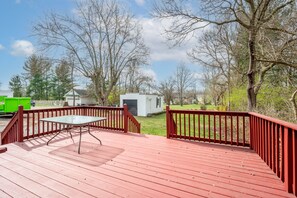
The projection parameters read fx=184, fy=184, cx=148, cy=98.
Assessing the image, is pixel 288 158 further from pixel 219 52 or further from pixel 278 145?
pixel 219 52

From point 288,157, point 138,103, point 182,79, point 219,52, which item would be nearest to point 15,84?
point 138,103

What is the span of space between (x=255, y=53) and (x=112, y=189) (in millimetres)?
7281

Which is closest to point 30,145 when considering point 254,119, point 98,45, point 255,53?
point 254,119

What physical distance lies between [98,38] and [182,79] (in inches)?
810

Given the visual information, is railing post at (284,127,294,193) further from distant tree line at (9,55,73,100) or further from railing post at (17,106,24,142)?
distant tree line at (9,55,73,100)

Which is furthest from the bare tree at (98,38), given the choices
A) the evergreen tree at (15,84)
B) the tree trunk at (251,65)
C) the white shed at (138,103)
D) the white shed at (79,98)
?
the evergreen tree at (15,84)

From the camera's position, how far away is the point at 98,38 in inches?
655

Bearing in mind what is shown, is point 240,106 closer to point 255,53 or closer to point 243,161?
point 255,53

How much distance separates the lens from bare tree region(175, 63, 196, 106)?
3332cm

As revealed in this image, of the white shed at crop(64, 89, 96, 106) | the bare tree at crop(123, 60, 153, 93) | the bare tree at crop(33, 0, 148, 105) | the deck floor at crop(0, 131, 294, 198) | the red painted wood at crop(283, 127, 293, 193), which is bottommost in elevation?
→ the deck floor at crop(0, 131, 294, 198)

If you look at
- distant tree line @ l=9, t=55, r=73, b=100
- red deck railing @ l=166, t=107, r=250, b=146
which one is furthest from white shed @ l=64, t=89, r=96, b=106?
red deck railing @ l=166, t=107, r=250, b=146

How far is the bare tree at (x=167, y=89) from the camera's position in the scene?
31828 millimetres

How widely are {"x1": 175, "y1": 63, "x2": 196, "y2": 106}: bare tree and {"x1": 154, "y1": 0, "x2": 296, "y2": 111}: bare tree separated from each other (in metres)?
25.8

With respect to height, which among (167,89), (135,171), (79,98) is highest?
(167,89)
